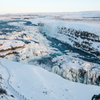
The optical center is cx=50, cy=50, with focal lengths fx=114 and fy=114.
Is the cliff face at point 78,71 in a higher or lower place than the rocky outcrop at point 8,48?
lower

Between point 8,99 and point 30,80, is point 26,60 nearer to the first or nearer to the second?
point 30,80

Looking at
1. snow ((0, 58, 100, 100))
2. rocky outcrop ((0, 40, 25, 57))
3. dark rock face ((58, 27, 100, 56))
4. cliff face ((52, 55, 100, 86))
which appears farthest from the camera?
dark rock face ((58, 27, 100, 56))

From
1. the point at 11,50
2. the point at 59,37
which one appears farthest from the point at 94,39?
the point at 11,50

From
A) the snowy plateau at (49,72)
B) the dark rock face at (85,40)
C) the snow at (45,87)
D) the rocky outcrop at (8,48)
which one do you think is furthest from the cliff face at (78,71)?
the rocky outcrop at (8,48)

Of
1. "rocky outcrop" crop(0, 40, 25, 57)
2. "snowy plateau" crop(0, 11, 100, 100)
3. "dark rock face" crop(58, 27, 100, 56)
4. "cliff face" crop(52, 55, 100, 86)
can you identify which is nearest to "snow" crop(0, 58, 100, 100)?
"snowy plateau" crop(0, 11, 100, 100)

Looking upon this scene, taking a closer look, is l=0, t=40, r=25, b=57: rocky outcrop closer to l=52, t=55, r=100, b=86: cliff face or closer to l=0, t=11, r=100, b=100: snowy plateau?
l=0, t=11, r=100, b=100: snowy plateau

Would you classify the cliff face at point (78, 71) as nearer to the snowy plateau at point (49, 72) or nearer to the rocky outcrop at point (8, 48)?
the snowy plateau at point (49, 72)
